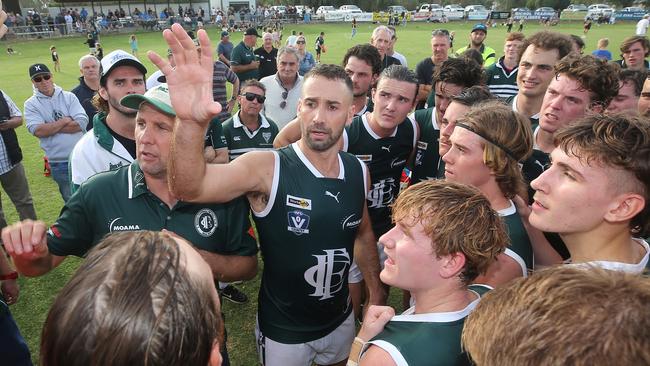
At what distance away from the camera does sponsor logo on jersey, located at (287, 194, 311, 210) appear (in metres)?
2.80

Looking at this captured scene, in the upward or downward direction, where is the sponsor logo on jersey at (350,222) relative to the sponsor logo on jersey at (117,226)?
downward

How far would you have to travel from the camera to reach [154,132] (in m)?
2.62

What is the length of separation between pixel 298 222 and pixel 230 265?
0.55 metres

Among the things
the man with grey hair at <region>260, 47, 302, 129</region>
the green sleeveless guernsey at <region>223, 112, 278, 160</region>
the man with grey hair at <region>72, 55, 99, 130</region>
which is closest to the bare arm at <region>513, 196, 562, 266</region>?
the green sleeveless guernsey at <region>223, 112, 278, 160</region>

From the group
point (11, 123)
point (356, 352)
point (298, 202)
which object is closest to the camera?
point (356, 352)

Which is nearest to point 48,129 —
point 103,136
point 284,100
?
point 103,136

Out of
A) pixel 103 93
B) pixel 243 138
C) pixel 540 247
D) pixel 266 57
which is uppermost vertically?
pixel 103 93

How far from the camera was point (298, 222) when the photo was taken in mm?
2811

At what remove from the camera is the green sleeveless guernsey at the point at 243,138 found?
604 centimetres

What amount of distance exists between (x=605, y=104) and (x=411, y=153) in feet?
6.21

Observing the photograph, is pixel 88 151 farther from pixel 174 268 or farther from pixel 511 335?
pixel 511 335

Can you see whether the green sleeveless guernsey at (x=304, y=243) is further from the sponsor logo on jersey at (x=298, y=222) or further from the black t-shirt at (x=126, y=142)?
the black t-shirt at (x=126, y=142)

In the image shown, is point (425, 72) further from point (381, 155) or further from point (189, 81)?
point (189, 81)

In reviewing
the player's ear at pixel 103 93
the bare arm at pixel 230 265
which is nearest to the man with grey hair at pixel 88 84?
the player's ear at pixel 103 93
